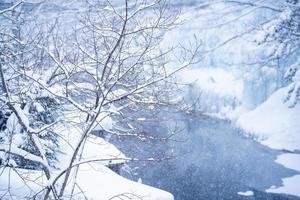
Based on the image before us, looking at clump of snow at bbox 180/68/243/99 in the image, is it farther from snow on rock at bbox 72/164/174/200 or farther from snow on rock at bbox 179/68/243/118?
snow on rock at bbox 72/164/174/200

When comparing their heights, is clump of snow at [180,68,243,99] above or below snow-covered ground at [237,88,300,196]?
above

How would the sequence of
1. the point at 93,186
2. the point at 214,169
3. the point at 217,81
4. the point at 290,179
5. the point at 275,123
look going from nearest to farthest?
1. the point at 93,186
2. the point at 290,179
3. the point at 214,169
4. the point at 275,123
5. the point at 217,81

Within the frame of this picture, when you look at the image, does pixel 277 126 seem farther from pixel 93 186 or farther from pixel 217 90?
pixel 93 186

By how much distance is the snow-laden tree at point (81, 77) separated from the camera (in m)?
5.98

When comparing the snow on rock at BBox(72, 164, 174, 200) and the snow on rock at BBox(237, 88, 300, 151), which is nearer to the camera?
the snow on rock at BBox(72, 164, 174, 200)

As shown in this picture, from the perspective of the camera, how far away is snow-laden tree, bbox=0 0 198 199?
598cm

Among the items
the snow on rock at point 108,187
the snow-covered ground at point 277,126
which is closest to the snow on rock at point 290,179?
the snow-covered ground at point 277,126

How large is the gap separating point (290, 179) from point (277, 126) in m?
12.0

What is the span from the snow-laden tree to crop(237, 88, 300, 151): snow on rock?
2191cm

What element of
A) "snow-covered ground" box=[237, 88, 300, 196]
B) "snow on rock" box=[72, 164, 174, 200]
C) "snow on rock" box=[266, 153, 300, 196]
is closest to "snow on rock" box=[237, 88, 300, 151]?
"snow-covered ground" box=[237, 88, 300, 196]

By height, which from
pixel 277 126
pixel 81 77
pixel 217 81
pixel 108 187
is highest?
pixel 81 77

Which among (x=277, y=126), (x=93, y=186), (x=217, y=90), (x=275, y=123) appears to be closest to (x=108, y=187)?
(x=93, y=186)

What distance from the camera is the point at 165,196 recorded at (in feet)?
28.8

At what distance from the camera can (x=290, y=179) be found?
71.5 ft
